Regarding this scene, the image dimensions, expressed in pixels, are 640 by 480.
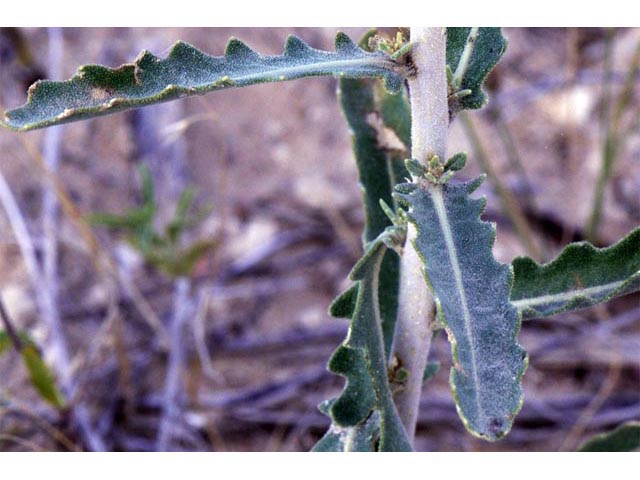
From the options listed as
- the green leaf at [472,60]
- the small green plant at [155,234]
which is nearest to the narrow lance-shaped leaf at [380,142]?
the green leaf at [472,60]

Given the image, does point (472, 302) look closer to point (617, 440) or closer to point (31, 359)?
point (617, 440)

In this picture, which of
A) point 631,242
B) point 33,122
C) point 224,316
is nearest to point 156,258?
point 224,316

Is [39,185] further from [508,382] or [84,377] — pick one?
[508,382]

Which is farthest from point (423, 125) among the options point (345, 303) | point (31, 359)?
point (31, 359)

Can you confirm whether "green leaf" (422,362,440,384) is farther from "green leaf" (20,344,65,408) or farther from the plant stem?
"green leaf" (20,344,65,408)

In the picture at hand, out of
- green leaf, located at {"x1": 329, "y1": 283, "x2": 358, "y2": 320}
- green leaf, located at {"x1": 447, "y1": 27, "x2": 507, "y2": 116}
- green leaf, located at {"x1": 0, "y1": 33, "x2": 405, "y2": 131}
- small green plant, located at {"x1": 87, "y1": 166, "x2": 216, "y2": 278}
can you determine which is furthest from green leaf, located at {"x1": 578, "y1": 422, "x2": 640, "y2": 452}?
small green plant, located at {"x1": 87, "y1": 166, "x2": 216, "y2": 278}

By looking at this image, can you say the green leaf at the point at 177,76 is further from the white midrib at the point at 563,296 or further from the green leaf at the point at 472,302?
the white midrib at the point at 563,296
